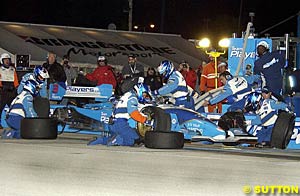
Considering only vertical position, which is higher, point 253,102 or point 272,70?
point 272,70

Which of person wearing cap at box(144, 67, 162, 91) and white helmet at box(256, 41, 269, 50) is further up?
white helmet at box(256, 41, 269, 50)

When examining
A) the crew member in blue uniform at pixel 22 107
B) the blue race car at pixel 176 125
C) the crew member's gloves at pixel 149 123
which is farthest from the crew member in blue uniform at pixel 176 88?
the crew member in blue uniform at pixel 22 107

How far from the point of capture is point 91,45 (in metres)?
26.1

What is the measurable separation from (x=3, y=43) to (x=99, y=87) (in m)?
8.83

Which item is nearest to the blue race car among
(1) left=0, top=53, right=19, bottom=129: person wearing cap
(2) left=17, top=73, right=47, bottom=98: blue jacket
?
(2) left=17, top=73, right=47, bottom=98: blue jacket

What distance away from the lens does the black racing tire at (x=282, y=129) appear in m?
12.4

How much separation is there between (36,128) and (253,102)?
159 inches

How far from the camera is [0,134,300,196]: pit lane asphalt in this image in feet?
26.0

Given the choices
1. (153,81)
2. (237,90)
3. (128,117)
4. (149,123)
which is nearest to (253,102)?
(237,90)

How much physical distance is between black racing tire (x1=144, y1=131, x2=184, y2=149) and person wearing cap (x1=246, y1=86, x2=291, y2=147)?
5.40 feet

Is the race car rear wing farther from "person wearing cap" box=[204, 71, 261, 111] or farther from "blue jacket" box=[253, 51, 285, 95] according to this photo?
"blue jacket" box=[253, 51, 285, 95]

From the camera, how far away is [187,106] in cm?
1422

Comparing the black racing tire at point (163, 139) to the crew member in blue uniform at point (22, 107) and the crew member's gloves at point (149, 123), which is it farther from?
the crew member in blue uniform at point (22, 107)

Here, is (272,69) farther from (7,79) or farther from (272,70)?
(7,79)
